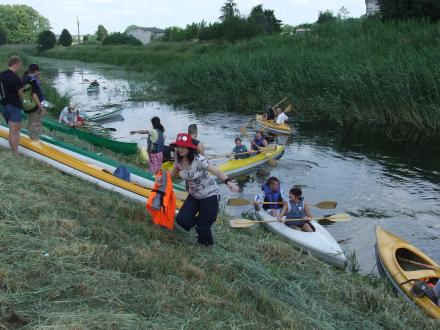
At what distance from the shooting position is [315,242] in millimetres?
8484

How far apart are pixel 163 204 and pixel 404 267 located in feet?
14.2

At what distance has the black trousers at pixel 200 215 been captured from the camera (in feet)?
19.8

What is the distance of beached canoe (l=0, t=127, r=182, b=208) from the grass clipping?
662 millimetres

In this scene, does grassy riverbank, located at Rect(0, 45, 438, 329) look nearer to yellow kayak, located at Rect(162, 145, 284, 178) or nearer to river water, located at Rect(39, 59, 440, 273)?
river water, located at Rect(39, 59, 440, 273)

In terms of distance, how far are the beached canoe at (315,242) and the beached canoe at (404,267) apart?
67 cm

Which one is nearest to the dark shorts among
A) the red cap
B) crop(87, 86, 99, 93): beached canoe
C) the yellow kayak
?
the red cap

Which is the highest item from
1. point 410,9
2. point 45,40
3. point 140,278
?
point 45,40

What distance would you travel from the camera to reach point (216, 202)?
6.06 m

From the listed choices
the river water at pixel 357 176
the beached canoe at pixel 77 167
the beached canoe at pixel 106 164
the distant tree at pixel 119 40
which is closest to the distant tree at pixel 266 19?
the distant tree at pixel 119 40

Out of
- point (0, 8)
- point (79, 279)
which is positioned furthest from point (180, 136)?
point (0, 8)

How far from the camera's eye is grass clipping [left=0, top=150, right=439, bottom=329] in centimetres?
407

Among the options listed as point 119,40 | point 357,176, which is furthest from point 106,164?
point 119,40

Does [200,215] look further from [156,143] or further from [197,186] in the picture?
[156,143]

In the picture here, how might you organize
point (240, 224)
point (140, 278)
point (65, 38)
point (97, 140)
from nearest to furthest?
1. point (140, 278)
2. point (240, 224)
3. point (97, 140)
4. point (65, 38)
